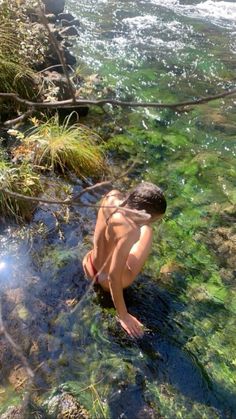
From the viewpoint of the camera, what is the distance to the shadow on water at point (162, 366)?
10.1ft

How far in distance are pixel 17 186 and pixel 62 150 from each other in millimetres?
950

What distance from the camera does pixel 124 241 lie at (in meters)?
3.25

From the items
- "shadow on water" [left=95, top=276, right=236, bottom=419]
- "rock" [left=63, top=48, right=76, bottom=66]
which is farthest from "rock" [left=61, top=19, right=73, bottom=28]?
"shadow on water" [left=95, top=276, right=236, bottom=419]

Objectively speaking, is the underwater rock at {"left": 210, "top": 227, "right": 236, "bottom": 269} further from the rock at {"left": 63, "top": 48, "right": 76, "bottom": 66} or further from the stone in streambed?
the stone in streambed

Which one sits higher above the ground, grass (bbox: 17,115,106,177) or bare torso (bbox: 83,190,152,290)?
bare torso (bbox: 83,190,152,290)

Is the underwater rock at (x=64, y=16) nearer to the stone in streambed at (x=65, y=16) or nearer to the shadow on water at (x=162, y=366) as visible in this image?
the stone in streambed at (x=65, y=16)

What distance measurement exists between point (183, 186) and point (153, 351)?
8.53ft

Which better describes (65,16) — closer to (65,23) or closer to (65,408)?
(65,23)

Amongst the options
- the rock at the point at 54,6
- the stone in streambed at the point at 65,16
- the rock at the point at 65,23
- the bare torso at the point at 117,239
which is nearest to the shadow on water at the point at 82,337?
the bare torso at the point at 117,239

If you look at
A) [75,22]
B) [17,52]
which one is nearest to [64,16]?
[75,22]

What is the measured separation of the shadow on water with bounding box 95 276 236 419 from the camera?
308 cm

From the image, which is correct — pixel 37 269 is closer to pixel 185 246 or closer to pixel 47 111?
pixel 185 246

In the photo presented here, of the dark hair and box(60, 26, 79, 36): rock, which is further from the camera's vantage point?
box(60, 26, 79, 36): rock

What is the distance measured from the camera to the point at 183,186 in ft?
18.4
